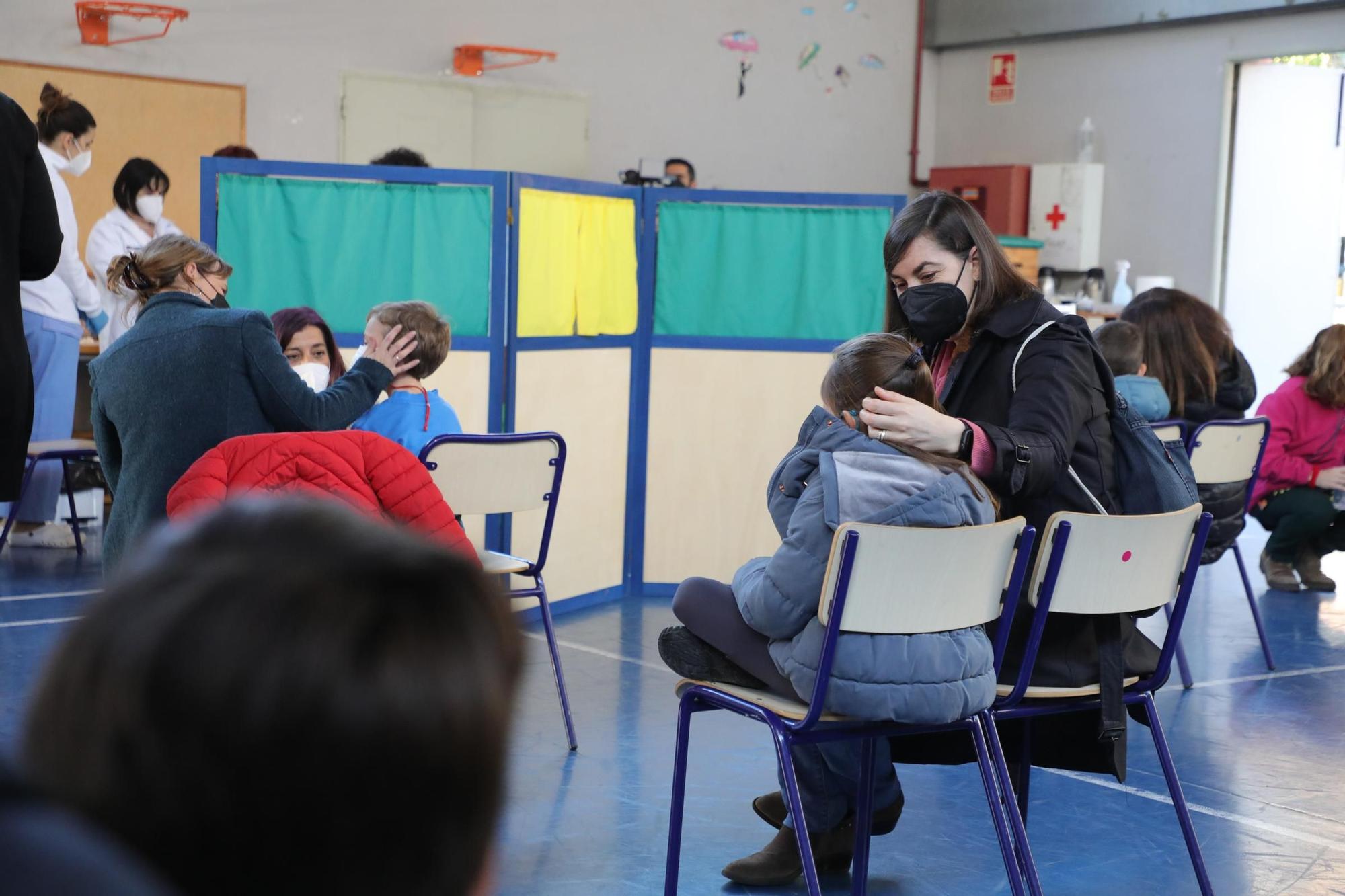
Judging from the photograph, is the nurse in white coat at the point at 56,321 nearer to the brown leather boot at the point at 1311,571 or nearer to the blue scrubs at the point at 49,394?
the blue scrubs at the point at 49,394

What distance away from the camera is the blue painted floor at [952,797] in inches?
98.7

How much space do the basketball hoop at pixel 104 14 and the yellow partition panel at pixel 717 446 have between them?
11.4 feet

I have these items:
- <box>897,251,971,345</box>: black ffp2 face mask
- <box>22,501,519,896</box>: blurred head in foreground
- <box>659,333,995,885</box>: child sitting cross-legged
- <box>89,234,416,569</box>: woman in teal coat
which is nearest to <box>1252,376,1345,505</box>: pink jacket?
<box>897,251,971,345</box>: black ffp2 face mask

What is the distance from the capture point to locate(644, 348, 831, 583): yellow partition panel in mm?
4805

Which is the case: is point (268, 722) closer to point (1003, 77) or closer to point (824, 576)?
point (824, 576)

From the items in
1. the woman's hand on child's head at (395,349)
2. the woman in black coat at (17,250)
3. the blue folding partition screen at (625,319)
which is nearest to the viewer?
the woman in black coat at (17,250)

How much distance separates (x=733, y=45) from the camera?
8.86 metres

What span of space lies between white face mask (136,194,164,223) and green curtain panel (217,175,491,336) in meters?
1.84

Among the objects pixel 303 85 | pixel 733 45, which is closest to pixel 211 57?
pixel 303 85

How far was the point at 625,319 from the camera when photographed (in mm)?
4715

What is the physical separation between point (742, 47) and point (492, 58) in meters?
1.80

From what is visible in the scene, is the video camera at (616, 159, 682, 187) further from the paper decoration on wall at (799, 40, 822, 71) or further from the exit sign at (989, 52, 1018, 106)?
the exit sign at (989, 52, 1018, 106)

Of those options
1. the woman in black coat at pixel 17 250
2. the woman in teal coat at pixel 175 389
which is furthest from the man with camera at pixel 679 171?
the woman in teal coat at pixel 175 389

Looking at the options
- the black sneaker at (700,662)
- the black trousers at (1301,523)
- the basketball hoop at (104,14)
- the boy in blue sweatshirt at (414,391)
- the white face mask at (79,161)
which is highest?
the basketball hoop at (104,14)
